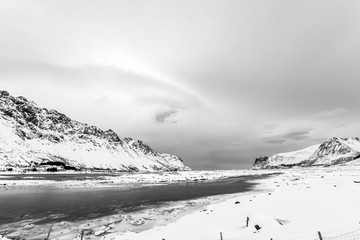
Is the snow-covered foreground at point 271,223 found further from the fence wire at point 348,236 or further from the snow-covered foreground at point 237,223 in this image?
the fence wire at point 348,236

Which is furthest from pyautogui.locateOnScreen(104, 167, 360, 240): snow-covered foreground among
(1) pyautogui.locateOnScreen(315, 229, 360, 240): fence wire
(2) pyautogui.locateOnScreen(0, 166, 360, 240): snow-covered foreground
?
(1) pyautogui.locateOnScreen(315, 229, 360, 240): fence wire

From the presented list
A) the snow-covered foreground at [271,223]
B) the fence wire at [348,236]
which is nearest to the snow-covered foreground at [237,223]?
the snow-covered foreground at [271,223]

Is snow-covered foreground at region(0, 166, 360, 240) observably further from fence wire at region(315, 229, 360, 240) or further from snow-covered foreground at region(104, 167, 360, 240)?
fence wire at region(315, 229, 360, 240)

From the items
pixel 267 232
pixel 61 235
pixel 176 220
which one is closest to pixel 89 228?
pixel 61 235

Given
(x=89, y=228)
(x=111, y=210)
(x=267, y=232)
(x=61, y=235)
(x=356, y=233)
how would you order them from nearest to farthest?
1. (x=356, y=233)
2. (x=267, y=232)
3. (x=61, y=235)
4. (x=89, y=228)
5. (x=111, y=210)

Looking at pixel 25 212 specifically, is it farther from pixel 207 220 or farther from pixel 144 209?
pixel 207 220

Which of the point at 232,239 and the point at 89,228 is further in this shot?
Answer: the point at 89,228

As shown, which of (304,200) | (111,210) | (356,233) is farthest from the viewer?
(111,210)

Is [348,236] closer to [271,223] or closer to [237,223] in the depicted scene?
[271,223]

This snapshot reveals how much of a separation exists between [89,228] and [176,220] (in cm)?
835

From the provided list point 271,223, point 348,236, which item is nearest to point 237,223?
point 271,223

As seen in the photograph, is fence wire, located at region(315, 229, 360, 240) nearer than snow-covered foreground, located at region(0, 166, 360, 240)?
Yes

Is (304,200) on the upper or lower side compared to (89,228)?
upper

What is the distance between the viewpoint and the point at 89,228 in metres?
23.6
